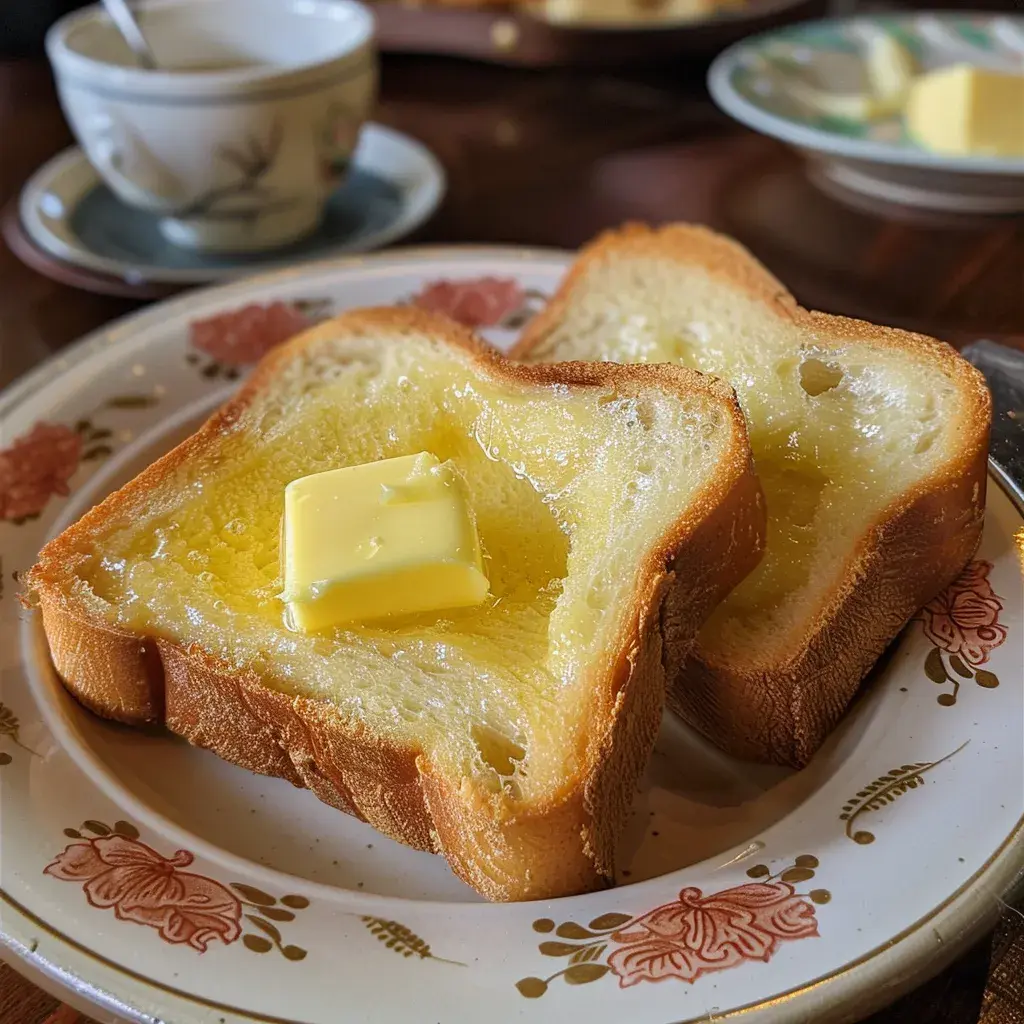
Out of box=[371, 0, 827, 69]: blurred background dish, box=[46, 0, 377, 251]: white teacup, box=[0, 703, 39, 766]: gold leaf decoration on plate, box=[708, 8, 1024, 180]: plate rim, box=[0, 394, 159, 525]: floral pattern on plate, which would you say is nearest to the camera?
box=[0, 703, 39, 766]: gold leaf decoration on plate

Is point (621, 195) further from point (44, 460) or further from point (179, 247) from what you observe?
point (44, 460)

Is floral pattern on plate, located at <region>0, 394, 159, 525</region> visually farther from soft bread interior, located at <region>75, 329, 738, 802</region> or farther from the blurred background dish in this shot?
the blurred background dish

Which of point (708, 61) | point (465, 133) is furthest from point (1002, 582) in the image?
point (708, 61)

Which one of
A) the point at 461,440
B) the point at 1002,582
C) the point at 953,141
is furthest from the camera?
the point at 953,141

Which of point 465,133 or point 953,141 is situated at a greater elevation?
point 953,141

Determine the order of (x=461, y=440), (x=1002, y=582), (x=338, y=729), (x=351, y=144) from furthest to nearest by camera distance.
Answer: (x=351, y=144) → (x=461, y=440) → (x=1002, y=582) → (x=338, y=729)

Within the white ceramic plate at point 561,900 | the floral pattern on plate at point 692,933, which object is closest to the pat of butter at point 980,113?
the white ceramic plate at point 561,900

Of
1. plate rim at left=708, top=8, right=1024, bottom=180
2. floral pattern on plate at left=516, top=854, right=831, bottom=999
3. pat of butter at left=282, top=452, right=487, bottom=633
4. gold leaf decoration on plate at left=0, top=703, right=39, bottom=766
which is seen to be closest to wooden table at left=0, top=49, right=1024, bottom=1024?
plate rim at left=708, top=8, right=1024, bottom=180

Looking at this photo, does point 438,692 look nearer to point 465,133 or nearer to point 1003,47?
point 465,133
